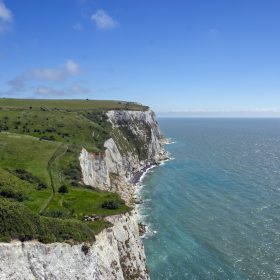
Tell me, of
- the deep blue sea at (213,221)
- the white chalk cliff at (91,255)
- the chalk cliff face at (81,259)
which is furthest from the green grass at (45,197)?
the deep blue sea at (213,221)

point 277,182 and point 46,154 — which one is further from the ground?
point 46,154

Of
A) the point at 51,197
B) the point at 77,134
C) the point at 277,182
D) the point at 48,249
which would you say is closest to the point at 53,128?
the point at 77,134

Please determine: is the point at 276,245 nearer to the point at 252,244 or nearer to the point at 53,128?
the point at 252,244

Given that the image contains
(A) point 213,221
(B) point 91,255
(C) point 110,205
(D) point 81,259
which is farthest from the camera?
(A) point 213,221

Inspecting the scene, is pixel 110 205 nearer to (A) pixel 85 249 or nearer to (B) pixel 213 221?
(A) pixel 85 249

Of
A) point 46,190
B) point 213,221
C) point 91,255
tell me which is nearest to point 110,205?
point 46,190

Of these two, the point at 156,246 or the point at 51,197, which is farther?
the point at 156,246

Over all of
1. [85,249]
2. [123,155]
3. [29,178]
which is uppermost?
[29,178]
